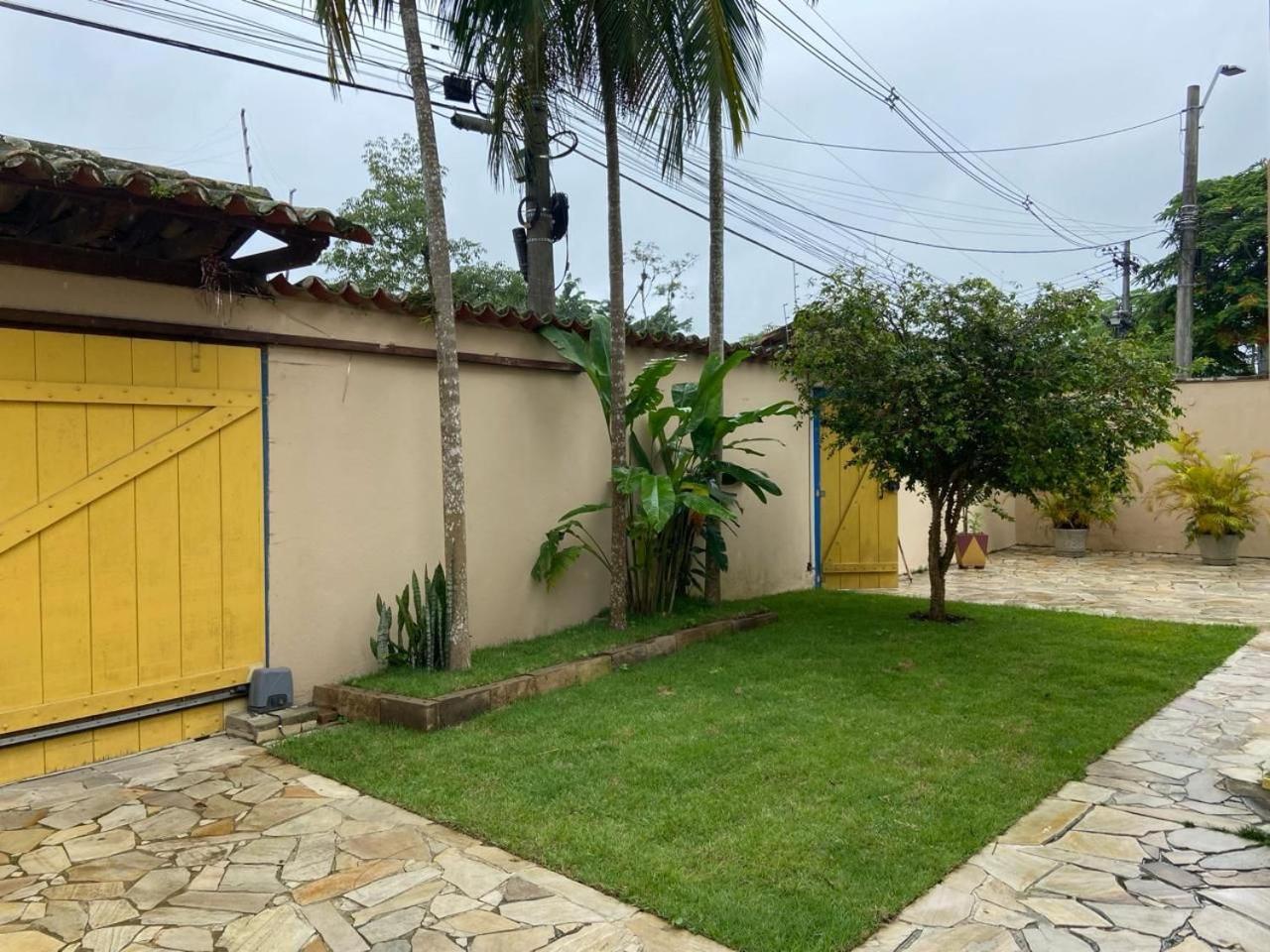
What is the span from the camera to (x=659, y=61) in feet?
20.4

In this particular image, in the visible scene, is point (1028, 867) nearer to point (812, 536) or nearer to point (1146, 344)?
point (1146, 344)

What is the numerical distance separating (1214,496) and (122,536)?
1295 centimetres

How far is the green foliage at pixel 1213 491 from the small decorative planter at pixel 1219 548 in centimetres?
8

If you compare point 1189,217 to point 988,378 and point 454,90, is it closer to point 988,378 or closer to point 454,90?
point 988,378

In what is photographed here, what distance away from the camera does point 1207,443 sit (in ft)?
42.9

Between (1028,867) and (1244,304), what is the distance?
20454 millimetres

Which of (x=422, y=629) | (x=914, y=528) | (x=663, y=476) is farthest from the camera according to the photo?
(x=914, y=528)

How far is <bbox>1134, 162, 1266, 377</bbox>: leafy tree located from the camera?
1945 cm

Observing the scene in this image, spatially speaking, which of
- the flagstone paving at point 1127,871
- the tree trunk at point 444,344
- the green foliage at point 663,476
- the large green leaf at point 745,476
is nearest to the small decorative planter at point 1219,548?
the green foliage at point 663,476

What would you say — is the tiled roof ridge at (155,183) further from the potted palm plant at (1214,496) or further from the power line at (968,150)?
the potted palm plant at (1214,496)

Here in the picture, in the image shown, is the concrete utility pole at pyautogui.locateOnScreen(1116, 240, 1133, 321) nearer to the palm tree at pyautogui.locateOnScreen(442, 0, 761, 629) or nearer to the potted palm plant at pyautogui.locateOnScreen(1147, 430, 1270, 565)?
the potted palm plant at pyautogui.locateOnScreen(1147, 430, 1270, 565)

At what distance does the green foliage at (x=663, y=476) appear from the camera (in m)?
6.62

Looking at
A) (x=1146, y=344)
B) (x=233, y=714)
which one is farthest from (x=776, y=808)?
(x=1146, y=344)

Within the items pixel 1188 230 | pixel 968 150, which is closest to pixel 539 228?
pixel 968 150
